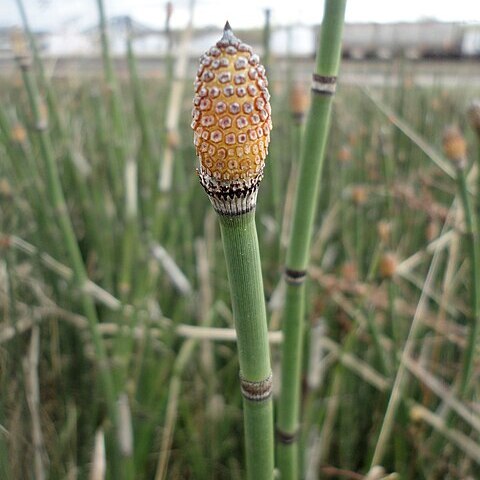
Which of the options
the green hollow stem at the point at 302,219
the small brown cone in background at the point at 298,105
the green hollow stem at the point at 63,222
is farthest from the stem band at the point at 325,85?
the green hollow stem at the point at 63,222

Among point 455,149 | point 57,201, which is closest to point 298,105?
point 455,149

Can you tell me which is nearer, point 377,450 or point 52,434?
point 377,450

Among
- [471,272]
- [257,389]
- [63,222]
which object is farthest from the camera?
[63,222]

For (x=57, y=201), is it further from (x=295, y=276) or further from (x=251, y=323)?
(x=251, y=323)

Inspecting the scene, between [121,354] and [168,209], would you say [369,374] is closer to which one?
[121,354]

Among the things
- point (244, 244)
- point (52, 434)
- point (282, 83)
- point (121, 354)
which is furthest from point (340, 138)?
point (244, 244)
